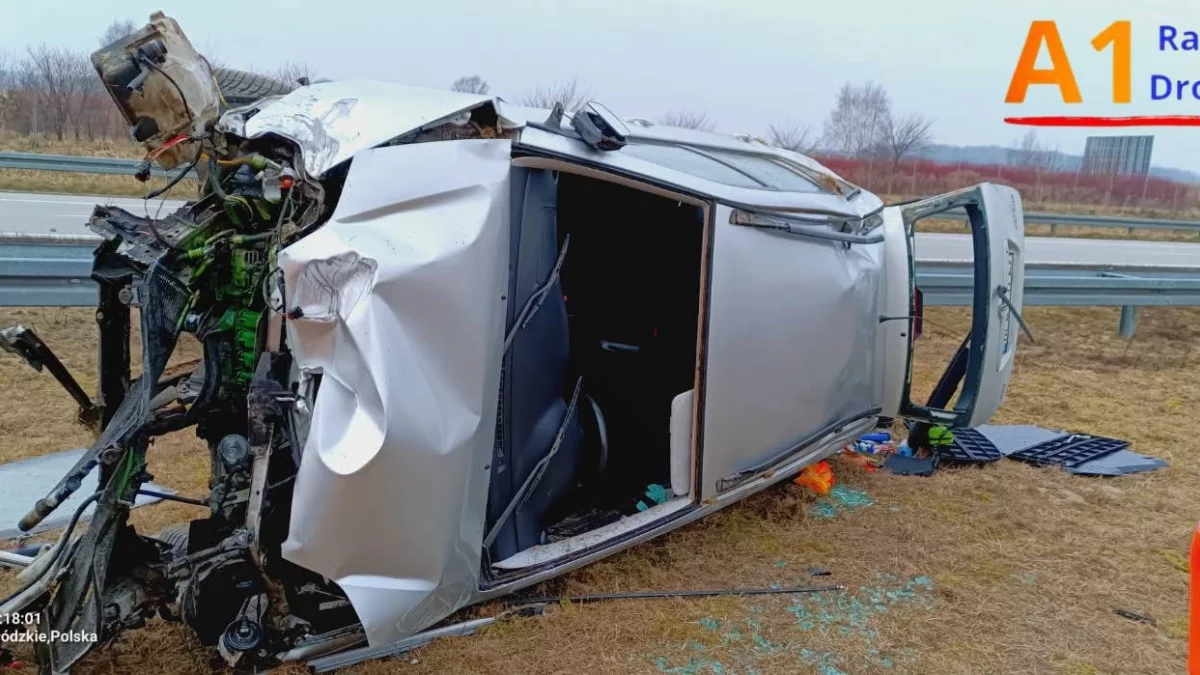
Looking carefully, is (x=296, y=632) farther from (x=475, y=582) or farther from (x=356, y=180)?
(x=356, y=180)

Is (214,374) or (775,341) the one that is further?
(775,341)

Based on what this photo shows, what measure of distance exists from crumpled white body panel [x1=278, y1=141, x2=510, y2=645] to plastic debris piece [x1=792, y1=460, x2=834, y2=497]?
7.94 ft

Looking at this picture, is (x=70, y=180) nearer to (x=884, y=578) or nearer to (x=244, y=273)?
(x=244, y=273)

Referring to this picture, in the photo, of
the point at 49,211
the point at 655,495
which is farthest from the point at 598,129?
the point at 49,211

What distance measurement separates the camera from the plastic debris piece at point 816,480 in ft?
15.3

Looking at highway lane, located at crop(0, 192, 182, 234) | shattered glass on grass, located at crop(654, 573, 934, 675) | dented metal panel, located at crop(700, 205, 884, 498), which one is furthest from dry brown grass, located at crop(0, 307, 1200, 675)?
highway lane, located at crop(0, 192, 182, 234)

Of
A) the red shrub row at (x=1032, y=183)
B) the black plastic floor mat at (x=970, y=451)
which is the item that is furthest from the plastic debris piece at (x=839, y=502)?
the red shrub row at (x=1032, y=183)

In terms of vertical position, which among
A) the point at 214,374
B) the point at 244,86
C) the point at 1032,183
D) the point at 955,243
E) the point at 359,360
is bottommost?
the point at 214,374

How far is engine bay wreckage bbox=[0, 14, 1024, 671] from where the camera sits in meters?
2.42

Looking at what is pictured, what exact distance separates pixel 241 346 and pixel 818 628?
235 centimetres

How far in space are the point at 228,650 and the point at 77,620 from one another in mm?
434

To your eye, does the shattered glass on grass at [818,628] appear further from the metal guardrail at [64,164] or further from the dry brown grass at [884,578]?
the metal guardrail at [64,164]

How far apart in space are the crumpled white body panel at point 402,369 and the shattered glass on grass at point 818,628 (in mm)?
937

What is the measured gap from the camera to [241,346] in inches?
104
